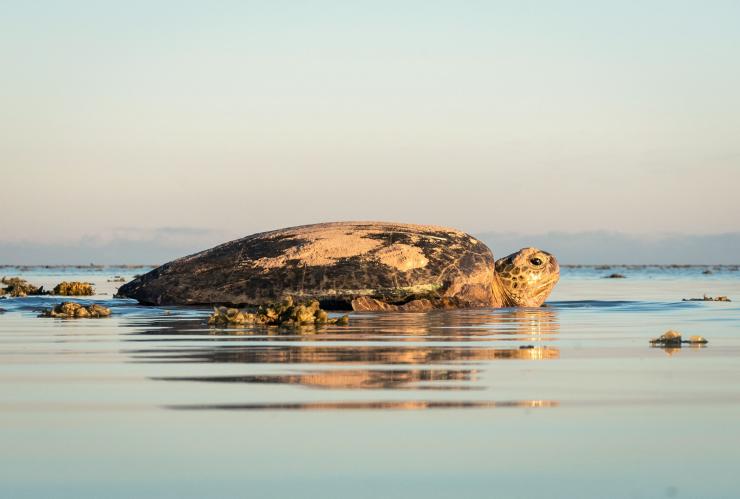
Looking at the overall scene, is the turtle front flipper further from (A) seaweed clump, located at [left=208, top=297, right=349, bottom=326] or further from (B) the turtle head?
(A) seaweed clump, located at [left=208, top=297, right=349, bottom=326]

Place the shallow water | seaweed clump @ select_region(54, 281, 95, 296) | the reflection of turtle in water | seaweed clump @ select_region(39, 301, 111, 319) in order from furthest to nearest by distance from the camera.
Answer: seaweed clump @ select_region(54, 281, 95, 296) < the reflection of turtle in water < seaweed clump @ select_region(39, 301, 111, 319) < the shallow water

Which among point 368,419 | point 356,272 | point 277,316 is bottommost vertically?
point 368,419

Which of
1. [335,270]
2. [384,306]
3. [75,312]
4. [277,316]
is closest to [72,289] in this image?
[335,270]

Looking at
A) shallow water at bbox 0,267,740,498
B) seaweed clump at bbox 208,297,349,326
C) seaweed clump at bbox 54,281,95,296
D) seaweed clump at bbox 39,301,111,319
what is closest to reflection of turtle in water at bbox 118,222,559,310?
seaweed clump at bbox 54,281,95,296

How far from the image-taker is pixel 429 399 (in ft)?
15.6

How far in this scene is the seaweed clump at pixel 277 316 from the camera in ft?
35.5

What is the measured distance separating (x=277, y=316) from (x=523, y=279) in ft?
23.3

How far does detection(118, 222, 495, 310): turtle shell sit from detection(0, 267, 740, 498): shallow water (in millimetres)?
6938

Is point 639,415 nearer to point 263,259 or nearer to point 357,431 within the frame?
point 357,431

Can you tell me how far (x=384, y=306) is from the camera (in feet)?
49.8

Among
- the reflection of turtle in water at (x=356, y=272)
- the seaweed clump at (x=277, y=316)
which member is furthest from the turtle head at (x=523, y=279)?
the seaweed clump at (x=277, y=316)

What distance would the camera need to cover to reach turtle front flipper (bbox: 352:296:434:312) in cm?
1499

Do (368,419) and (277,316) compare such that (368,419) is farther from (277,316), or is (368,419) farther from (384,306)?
(384,306)

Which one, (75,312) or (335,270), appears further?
(335,270)
